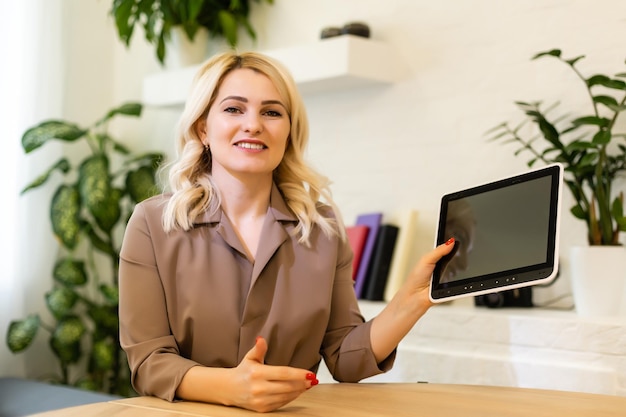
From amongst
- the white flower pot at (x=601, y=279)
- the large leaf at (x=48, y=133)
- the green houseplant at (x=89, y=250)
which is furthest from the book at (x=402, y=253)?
the large leaf at (x=48, y=133)

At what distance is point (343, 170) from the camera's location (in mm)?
3236

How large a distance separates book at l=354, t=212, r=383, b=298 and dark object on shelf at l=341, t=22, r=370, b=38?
2.10ft

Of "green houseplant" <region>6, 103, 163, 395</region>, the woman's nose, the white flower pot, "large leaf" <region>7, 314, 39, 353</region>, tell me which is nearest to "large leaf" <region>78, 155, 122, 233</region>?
"green houseplant" <region>6, 103, 163, 395</region>

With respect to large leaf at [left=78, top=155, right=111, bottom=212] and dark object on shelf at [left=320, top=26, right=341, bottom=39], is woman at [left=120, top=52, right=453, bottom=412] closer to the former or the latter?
dark object on shelf at [left=320, top=26, right=341, bottom=39]

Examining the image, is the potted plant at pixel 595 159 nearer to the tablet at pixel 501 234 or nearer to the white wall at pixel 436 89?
the white wall at pixel 436 89

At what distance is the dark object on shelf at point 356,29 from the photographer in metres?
3.03

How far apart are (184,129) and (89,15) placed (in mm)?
2219

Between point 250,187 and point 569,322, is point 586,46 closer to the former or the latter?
point 569,322

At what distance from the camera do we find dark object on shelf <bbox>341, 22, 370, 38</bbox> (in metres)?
3.03

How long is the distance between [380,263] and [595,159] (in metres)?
0.82

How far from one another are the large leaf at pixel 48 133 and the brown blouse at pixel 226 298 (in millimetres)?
1756

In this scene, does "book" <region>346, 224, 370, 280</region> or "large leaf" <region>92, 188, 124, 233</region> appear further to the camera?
"large leaf" <region>92, 188, 124, 233</region>

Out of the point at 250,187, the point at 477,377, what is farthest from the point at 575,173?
the point at 250,187

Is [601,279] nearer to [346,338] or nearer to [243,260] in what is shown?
[346,338]
